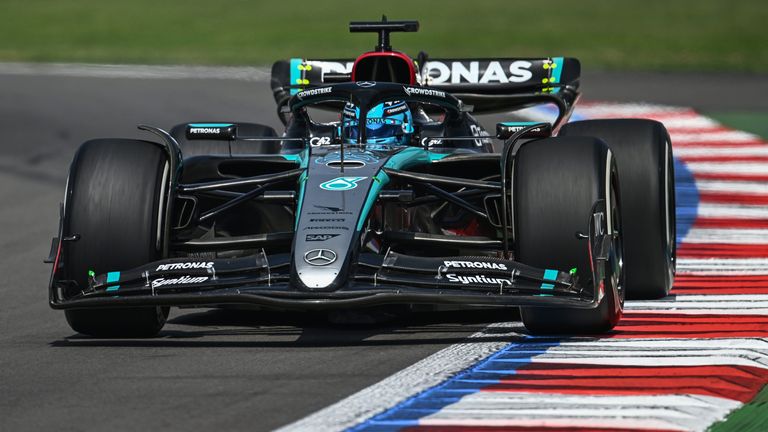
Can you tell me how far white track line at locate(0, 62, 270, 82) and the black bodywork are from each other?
18230 millimetres

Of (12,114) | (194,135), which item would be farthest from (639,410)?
(12,114)

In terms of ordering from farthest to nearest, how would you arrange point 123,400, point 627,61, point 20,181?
point 627,61 → point 20,181 → point 123,400

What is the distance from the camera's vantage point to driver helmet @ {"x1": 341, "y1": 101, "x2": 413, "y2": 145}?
9789 millimetres

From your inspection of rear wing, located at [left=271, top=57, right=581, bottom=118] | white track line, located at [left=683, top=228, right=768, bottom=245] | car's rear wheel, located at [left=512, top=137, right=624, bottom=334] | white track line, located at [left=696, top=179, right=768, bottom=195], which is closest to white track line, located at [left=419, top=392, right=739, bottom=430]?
car's rear wheel, located at [left=512, top=137, right=624, bottom=334]

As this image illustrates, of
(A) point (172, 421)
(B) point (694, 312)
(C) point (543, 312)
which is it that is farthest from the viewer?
(B) point (694, 312)

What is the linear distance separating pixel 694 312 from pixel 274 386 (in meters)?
3.18

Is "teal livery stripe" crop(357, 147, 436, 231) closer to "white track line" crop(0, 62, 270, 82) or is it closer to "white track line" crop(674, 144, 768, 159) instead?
"white track line" crop(674, 144, 768, 159)

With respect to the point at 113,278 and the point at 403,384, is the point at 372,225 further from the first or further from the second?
the point at 403,384

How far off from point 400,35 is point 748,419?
113 ft

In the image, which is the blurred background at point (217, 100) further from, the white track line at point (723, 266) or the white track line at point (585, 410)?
the white track line at point (723, 266)

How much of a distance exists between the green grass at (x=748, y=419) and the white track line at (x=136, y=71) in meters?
22.0

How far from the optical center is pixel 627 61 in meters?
31.7

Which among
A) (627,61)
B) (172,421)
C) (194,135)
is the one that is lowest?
(172,421)

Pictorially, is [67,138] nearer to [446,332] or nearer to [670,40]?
[446,332]
